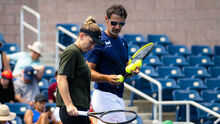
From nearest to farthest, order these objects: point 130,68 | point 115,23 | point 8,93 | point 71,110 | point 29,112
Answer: point 71,110 < point 130,68 < point 115,23 < point 29,112 < point 8,93

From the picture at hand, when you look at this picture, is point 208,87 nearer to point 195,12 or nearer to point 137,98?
point 137,98

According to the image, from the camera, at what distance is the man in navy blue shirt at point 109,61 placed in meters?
4.50

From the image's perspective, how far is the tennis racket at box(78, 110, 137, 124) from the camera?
3.81 metres

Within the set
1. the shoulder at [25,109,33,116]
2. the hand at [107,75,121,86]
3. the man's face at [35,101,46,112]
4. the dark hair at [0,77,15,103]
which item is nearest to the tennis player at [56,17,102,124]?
the hand at [107,75,121,86]

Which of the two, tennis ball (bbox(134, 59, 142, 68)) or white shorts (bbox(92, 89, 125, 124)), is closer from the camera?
tennis ball (bbox(134, 59, 142, 68))

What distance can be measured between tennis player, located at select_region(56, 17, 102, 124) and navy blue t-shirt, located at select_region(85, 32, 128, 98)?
60 cm

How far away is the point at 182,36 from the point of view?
38.6 ft

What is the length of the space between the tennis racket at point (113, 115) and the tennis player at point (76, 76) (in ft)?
0.33

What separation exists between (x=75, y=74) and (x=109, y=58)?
2.43ft

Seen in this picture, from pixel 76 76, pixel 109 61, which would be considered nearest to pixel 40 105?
pixel 109 61

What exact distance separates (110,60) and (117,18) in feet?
1.40

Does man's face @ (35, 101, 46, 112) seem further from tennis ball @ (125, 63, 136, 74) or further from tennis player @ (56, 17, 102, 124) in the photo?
tennis player @ (56, 17, 102, 124)

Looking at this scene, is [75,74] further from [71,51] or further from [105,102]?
[105,102]

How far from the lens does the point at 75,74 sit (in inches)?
154
